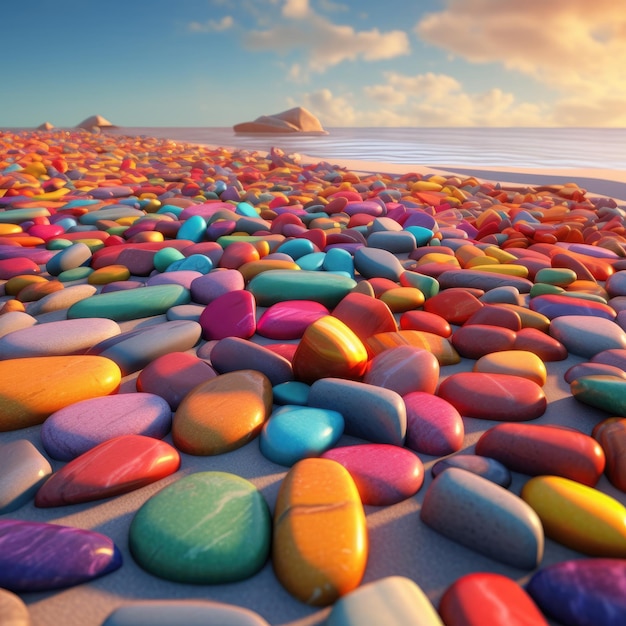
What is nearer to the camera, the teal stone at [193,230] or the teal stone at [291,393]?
the teal stone at [291,393]

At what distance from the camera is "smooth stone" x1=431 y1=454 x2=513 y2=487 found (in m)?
0.64

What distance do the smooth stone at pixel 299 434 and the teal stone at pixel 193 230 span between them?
1.20 m

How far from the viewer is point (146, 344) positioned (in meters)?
0.97

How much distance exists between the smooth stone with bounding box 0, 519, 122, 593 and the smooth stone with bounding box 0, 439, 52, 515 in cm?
8

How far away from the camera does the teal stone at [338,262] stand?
1.45 metres

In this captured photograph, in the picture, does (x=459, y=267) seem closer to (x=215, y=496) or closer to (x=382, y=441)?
(x=382, y=441)

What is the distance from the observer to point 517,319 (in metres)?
1.09

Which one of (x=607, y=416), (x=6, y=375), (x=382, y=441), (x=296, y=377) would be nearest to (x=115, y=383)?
(x=6, y=375)

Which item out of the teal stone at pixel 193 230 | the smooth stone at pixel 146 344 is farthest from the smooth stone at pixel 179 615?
the teal stone at pixel 193 230

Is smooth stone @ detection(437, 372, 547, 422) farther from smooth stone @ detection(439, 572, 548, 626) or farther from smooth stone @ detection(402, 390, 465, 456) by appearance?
smooth stone @ detection(439, 572, 548, 626)

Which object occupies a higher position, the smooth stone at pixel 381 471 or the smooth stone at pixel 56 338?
the smooth stone at pixel 56 338

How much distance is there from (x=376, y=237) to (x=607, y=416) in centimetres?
104

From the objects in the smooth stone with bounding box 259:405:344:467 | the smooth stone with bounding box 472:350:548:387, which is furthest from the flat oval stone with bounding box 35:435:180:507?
the smooth stone with bounding box 472:350:548:387

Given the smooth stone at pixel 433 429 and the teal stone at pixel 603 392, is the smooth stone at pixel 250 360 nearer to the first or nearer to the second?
the smooth stone at pixel 433 429
